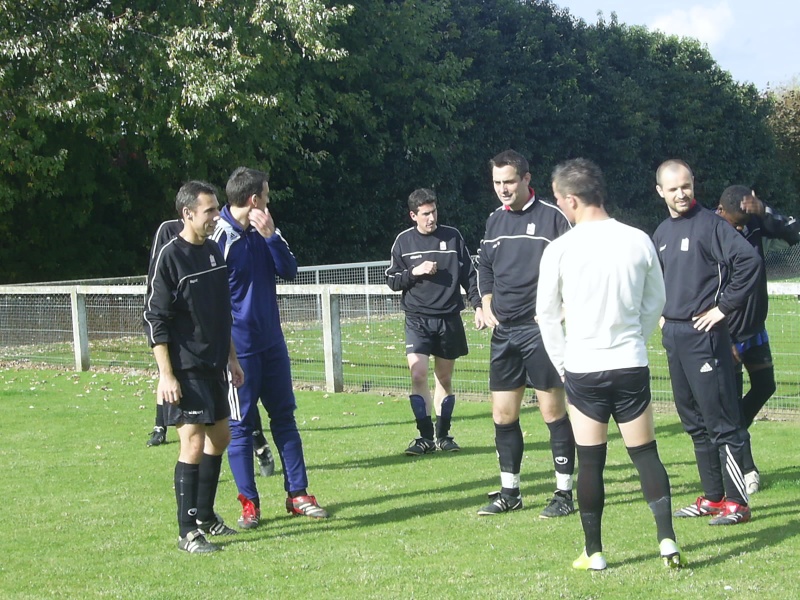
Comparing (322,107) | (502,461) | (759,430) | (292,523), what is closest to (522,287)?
(502,461)

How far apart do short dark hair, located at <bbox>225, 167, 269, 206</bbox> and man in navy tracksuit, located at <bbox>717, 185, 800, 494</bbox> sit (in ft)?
10.1

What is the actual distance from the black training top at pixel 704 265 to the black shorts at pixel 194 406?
2804mm

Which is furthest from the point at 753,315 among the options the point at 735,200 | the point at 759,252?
the point at 735,200

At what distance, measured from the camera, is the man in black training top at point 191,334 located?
5.77 metres

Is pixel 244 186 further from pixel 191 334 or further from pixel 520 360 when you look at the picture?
pixel 520 360

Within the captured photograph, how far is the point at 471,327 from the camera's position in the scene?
16.5 meters

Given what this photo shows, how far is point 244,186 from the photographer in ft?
21.0

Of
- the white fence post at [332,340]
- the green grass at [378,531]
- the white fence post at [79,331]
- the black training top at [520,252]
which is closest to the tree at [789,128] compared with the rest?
the white fence post at [79,331]

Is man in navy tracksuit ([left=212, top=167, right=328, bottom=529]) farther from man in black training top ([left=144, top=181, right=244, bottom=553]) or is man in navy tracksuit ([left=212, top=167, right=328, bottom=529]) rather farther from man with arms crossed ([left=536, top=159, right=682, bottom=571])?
man with arms crossed ([left=536, top=159, right=682, bottom=571])

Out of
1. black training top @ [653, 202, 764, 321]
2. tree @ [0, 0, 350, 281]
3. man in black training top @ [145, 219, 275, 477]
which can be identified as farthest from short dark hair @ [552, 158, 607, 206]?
tree @ [0, 0, 350, 281]

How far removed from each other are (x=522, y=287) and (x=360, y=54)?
80.7 feet

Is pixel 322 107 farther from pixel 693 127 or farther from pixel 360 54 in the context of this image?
pixel 693 127

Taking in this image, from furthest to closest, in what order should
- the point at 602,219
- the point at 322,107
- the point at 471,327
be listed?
the point at 322,107
the point at 471,327
the point at 602,219

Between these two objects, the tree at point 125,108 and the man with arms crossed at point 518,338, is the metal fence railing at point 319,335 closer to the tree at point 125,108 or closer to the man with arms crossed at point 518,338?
the man with arms crossed at point 518,338
